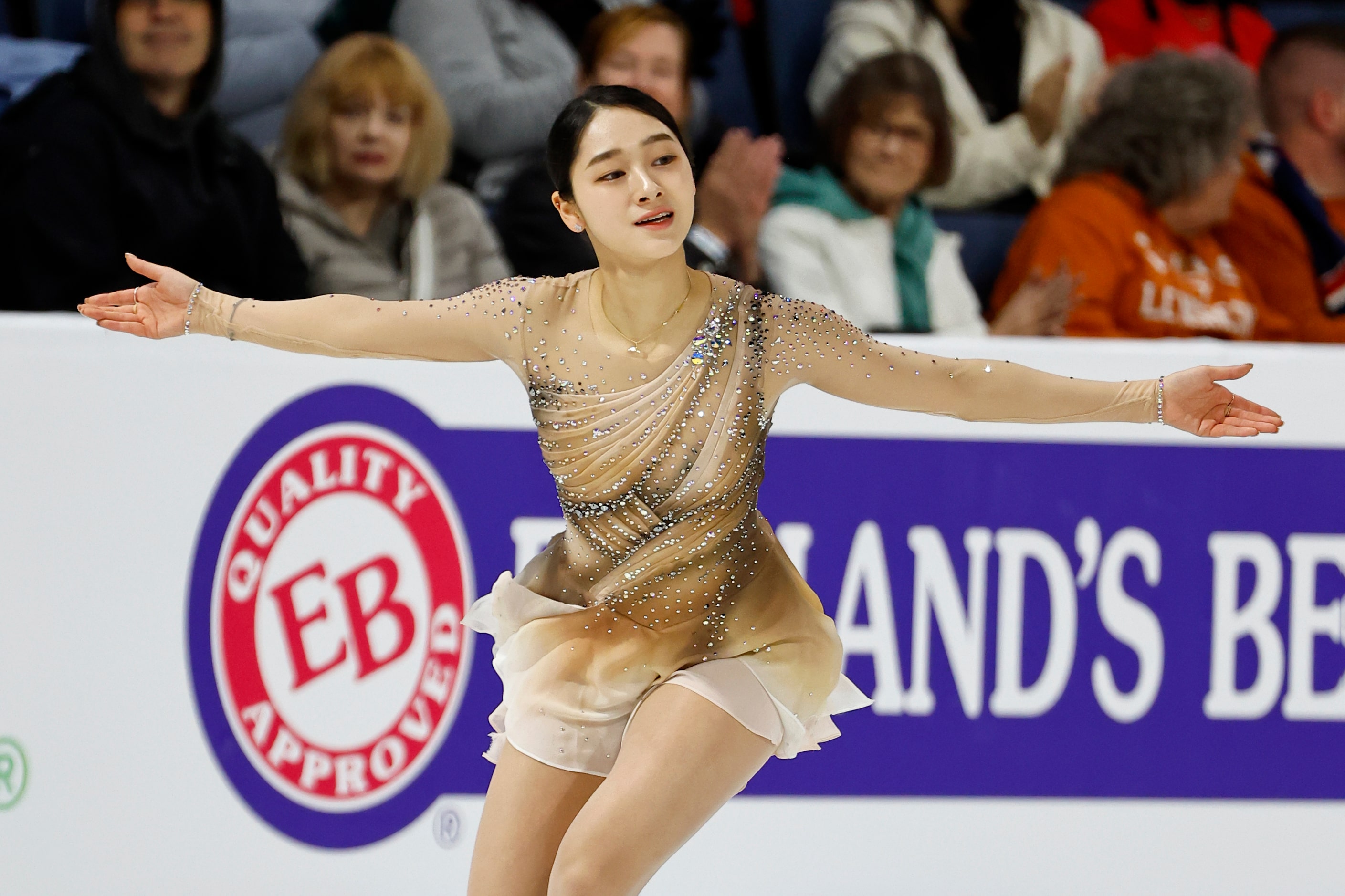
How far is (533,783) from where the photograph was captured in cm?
222

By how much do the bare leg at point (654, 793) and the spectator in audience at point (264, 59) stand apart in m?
2.56

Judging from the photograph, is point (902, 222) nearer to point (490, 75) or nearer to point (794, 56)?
point (794, 56)

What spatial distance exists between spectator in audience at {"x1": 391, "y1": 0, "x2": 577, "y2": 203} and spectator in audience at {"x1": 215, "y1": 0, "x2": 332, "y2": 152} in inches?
10.5

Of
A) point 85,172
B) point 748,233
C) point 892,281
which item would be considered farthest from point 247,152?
point 892,281

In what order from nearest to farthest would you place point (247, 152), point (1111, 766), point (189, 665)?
point (189, 665)
point (1111, 766)
point (247, 152)

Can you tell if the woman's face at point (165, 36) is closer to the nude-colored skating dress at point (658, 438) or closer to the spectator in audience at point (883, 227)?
the spectator in audience at point (883, 227)

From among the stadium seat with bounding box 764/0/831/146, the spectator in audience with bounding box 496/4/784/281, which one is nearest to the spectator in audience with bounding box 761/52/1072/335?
the spectator in audience with bounding box 496/4/784/281

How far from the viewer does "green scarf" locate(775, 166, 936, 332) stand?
4.34 metres

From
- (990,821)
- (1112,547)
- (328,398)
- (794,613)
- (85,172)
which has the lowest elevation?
(990,821)

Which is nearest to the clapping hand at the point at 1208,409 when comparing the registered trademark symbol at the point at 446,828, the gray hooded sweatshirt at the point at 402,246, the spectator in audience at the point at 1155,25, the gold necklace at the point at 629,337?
the gold necklace at the point at 629,337

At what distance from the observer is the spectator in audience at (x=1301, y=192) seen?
4.88m

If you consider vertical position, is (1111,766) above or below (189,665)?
below

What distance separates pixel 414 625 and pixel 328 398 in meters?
0.53

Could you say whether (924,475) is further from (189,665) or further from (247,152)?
(247,152)
